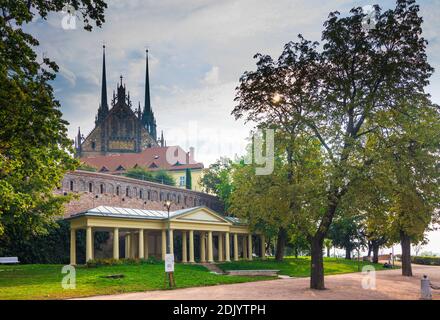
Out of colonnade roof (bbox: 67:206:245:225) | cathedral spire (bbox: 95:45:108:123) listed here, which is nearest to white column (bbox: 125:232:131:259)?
colonnade roof (bbox: 67:206:245:225)

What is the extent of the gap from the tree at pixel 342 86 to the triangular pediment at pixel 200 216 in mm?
25390

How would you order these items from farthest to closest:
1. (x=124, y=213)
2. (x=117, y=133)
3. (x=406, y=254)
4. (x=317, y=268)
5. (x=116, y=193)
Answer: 1. (x=117, y=133)
2. (x=116, y=193)
3. (x=124, y=213)
4. (x=406, y=254)
5. (x=317, y=268)

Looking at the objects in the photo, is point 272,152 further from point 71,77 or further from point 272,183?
point 71,77

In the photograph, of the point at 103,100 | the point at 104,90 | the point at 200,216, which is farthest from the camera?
the point at 104,90

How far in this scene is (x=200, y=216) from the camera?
53.5 metres

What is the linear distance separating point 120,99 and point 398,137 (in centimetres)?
10297

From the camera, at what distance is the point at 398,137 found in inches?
997

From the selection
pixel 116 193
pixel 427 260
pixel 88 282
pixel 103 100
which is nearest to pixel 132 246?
pixel 116 193

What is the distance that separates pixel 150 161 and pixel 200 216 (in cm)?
5262

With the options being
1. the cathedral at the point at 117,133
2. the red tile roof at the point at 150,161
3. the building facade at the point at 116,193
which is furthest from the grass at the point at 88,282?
the cathedral at the point at 117,133

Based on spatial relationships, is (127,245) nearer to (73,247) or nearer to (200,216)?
(200,216)

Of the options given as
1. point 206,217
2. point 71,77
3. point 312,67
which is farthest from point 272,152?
point 206,217

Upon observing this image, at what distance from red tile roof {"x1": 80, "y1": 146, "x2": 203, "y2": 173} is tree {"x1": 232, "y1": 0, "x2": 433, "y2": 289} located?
74.4 m

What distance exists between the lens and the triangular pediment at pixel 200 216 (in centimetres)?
5098
